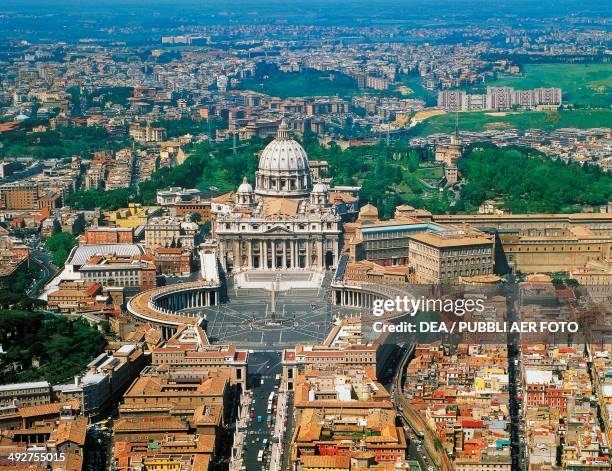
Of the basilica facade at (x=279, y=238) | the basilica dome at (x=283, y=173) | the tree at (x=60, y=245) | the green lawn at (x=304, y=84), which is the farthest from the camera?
the green lawn at (x=304, y=84)

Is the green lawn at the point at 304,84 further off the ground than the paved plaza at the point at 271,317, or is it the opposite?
the paved plaza at the point at 271,317

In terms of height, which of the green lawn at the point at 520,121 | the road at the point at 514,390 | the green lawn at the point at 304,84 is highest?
the road at the point at 514,390

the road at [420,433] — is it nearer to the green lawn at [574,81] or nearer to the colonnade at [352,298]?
the colonnade at [352,298]

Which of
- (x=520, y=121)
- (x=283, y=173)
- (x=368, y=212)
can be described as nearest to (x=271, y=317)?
(x=368, y=212)

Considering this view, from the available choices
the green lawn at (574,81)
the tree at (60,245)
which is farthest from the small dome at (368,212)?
the green lawn at (574,81)

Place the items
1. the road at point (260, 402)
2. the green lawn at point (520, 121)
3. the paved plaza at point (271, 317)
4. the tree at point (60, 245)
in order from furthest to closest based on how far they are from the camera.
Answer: the green lawn at point (520, 121) < the tree at point (60, 245) < the paved plaza at point (271, 317) < the road at point (260, 402)

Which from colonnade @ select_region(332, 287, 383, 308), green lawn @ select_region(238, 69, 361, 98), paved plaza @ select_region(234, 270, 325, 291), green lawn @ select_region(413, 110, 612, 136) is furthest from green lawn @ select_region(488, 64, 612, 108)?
colonnade @ select_region(332, 287, 383, 308)

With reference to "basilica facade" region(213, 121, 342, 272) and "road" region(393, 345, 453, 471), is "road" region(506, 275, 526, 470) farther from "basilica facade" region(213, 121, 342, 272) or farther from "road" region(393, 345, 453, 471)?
"basilica facade" region(213, 121, 342, 272)

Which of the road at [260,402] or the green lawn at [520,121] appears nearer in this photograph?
the road at [260,402]
